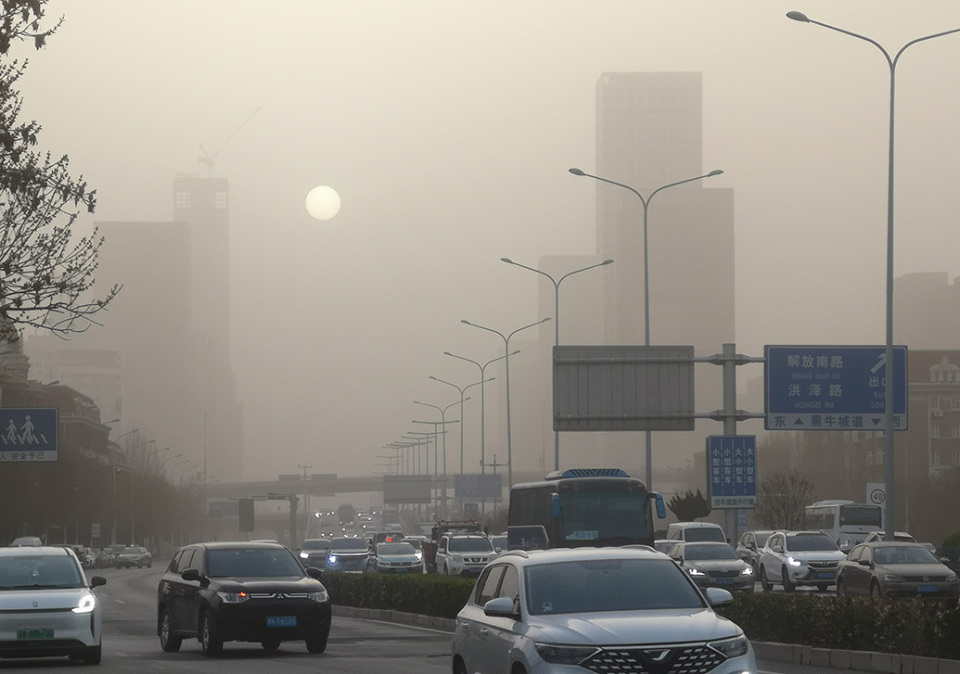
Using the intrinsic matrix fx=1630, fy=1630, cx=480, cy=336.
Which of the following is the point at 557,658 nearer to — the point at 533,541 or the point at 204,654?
the point at 204,654

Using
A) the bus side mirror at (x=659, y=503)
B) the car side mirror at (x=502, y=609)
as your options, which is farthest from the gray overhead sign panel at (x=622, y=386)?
the car side mirror at (x=502, y=609)

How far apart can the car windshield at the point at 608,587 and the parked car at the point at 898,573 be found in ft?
75.4

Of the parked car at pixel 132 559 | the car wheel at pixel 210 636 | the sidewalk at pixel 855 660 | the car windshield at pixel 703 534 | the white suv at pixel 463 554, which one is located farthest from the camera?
the parked car at pixel 132 559

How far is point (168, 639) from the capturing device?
2394cm

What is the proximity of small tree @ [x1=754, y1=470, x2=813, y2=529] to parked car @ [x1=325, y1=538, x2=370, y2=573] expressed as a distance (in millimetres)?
33960

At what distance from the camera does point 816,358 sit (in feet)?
138

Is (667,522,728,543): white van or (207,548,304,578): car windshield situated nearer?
(207,548,304,578): car windshield

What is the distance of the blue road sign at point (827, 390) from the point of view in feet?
138

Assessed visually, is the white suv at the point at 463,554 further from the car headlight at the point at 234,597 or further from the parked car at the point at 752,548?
the car headlight at the point at 234,597

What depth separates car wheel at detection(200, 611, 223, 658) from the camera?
22219mm

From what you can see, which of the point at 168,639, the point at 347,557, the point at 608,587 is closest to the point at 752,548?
the point at 347,557

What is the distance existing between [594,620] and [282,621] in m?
11.5

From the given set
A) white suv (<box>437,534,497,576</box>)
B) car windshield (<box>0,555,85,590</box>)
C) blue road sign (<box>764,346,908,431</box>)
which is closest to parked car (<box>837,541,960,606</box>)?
blue road sign (<box>764,346,908,431</box>)

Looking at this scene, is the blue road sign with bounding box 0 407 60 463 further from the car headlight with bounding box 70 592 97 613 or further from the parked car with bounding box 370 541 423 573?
the car headlight with bounding box 70 592 97 613
